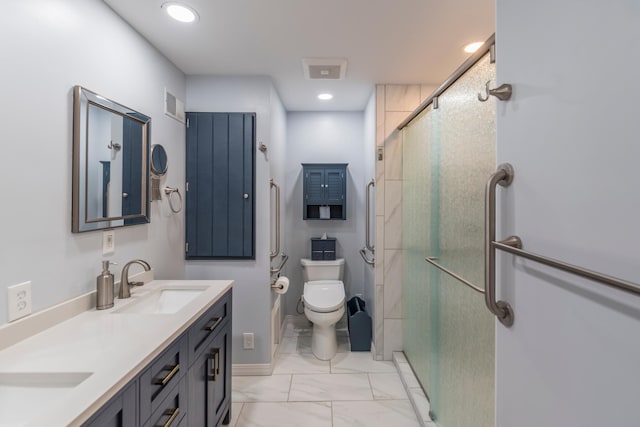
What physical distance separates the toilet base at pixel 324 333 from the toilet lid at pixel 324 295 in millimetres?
51

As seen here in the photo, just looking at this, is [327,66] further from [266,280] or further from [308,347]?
[308,347]

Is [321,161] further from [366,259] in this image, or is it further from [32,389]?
[32,389]

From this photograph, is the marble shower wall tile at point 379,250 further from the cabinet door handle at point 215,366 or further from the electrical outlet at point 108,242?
the electrical outlet at point 108,242

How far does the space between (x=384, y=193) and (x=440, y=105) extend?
1010 mm

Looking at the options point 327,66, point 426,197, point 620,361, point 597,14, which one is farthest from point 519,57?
point 327,66

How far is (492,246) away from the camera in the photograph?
33.0 inches

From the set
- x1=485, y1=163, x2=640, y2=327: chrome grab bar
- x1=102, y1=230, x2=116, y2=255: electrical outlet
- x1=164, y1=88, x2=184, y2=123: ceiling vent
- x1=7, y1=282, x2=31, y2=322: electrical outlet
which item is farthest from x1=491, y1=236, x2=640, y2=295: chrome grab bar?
x1=164, y1=88, x2=184, y2=123: ceiling vent

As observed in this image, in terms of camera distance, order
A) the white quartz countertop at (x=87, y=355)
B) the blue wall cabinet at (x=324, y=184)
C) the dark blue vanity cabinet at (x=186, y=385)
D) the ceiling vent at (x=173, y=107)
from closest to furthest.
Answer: the white quartz countertop at (x=87, y=355) < the dark blue vanity cabinet at (x=186, y=385) < the ceiling vent at (x=173, y=107) < the blue wall cabinet at (x=324, y=184)

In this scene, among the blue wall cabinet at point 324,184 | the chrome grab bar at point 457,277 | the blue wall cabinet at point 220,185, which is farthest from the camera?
the blue wall cabinet at point 324,184

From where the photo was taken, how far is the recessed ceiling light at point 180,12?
1536 mm

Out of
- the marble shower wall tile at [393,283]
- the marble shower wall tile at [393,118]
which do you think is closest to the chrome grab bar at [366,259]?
the marble shower wall tile at [393,283]

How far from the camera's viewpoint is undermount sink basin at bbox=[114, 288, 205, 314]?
1535 mm

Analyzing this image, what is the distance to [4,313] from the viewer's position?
1.03 metres

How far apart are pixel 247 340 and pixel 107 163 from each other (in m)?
1.63
